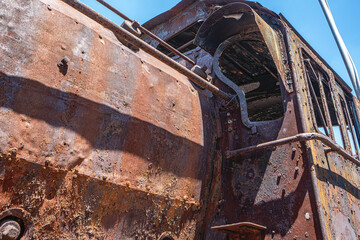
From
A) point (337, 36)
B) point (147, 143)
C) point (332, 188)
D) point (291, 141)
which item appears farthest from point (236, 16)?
point (332, 188)

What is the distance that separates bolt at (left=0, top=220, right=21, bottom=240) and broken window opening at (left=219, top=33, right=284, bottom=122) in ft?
11.7

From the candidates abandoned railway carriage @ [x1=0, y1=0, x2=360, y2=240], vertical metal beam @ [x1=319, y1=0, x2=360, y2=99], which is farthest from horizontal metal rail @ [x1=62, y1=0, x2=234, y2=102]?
vertical metal beam @ [x1=319, y1=0, x2=360, y2=99]

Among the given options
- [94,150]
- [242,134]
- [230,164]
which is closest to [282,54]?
[242,134]

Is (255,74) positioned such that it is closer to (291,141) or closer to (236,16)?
(236,16)

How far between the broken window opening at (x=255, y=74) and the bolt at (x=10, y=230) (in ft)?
11.7

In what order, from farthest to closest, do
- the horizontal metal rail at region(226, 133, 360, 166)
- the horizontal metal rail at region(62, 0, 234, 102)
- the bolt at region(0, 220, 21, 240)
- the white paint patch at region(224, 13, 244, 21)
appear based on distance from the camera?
the white paint patch at region(224, 13, 244, 21)
the horizontal metal rail at region(226, 133, 360, 166)
the horizontal metal rail at region(62, 0, 234, 102)
the bolt at region(0, 220, 21, 240)

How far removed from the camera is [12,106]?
188cm

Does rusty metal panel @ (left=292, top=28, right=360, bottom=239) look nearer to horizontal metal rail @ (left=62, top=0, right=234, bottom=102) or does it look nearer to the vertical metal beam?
the vertical metal beam

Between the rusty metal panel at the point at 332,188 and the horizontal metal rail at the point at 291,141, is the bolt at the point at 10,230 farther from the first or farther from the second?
the rusty metal panel at the point at 332,188

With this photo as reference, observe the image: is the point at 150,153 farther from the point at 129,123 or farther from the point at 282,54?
the point at 282,54

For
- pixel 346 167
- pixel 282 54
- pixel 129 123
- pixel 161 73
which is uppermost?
pixel 282 54

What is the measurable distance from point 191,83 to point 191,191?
4.17 ft

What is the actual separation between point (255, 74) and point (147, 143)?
3792 millimetres

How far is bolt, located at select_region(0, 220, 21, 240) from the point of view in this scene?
179 cm
